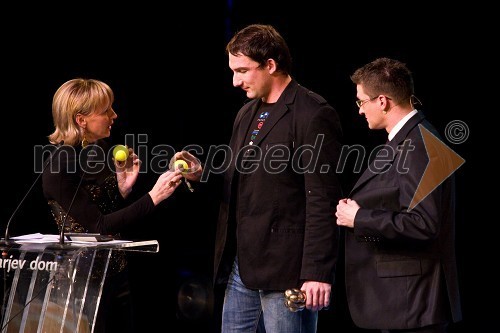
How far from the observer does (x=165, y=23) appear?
4.46m

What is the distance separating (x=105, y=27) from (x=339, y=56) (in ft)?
4.63

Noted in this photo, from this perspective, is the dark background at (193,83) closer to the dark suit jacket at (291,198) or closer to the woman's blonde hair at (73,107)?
the woman's blonde hair at (73,107)

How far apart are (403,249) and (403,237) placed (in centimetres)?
8

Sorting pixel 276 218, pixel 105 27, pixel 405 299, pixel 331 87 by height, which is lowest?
pixel 405 299

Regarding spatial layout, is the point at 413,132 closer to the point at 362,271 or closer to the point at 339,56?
the point at 362,271

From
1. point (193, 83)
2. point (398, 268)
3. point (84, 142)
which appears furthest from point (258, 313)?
point (193, 83)

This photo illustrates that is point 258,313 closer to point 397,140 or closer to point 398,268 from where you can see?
point 398,268

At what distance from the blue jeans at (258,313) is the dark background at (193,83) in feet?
5.11

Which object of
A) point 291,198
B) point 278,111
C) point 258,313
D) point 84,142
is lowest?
point 258,313

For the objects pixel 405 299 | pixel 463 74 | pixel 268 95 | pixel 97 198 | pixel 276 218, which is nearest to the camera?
pixel 405 299

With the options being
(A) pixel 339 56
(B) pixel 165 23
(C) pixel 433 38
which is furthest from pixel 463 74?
(B) pixel 165 23

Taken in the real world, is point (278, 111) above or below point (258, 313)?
above

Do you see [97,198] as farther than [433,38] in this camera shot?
No

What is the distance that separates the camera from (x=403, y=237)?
7.23 feet
